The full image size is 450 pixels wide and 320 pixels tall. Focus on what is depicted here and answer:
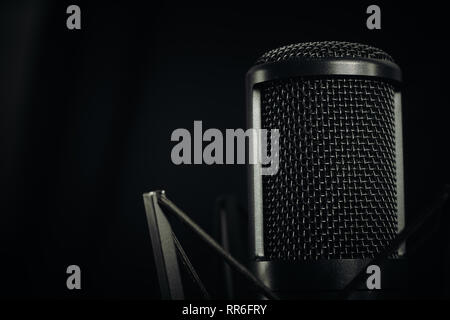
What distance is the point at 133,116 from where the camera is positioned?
6.25ft

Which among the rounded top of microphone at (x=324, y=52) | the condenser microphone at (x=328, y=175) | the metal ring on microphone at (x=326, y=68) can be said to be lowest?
the condenser microphone at (x=328, y=175)

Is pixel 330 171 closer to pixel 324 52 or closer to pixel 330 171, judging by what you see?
pixel 330 171

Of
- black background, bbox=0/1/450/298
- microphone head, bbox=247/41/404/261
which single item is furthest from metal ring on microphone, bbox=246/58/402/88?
black background, bbox=0/1/450/298

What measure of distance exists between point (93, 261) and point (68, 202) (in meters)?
0.19

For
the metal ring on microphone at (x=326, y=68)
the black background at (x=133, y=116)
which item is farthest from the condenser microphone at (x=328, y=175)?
the black background at (x=133, y=116)

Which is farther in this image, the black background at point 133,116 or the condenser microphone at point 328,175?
the black background at point 133,116

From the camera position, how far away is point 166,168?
192 cm

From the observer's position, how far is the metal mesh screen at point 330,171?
94 centimetres

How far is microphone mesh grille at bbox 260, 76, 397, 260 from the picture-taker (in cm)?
94

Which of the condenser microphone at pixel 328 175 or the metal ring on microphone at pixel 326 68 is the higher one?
the metal ring on microphone at pixel 326 68

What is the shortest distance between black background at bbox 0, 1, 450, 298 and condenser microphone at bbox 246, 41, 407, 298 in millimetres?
870

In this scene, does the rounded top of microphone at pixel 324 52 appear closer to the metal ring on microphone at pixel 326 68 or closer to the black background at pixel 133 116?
the metal ring on microphone at pixel 326 68

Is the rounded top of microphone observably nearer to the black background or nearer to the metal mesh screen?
the metal mesh screen
